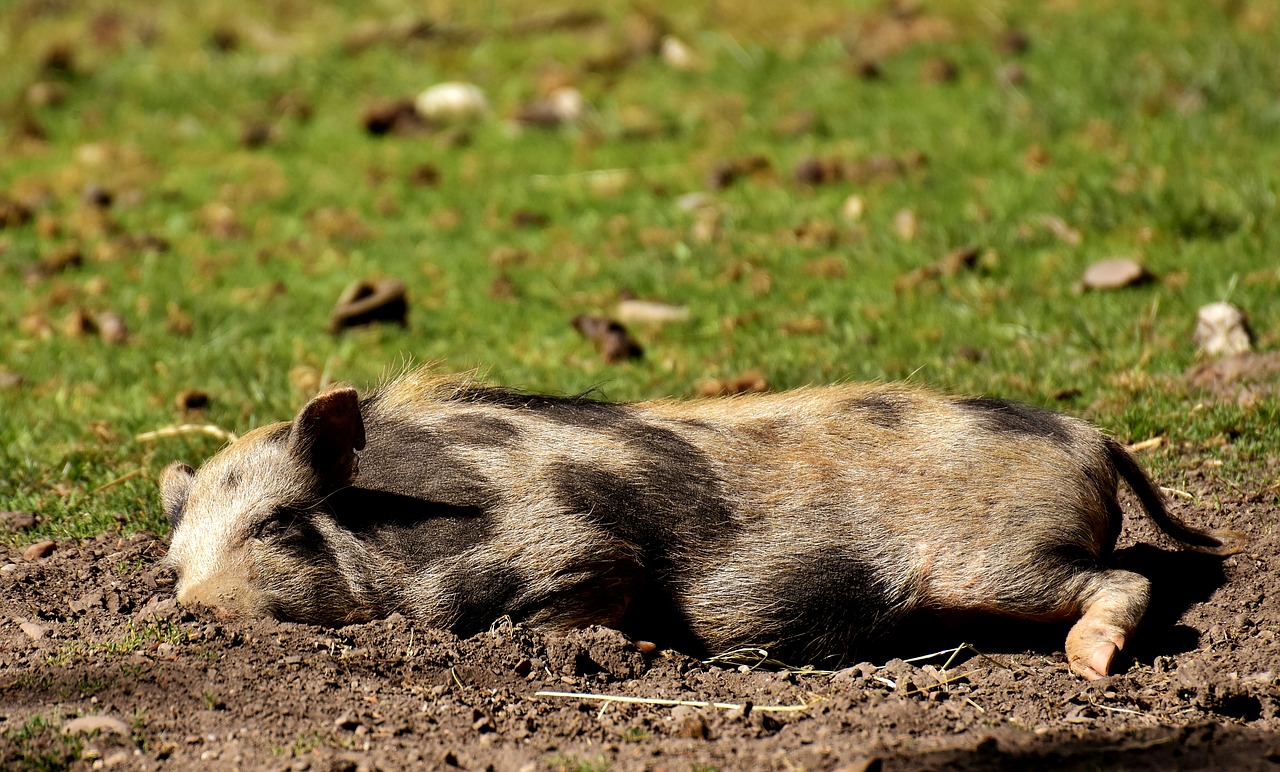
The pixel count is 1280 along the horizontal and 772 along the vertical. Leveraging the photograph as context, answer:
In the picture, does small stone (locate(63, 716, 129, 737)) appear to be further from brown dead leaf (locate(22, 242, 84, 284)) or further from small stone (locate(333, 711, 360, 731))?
brown dead leaf (locate(22, 242, 84, 284))

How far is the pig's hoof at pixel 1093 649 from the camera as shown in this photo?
377 centimetres

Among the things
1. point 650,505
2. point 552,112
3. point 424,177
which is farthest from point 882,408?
point 552,112

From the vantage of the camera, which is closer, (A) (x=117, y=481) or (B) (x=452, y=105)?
(A) (x=117, y=481)

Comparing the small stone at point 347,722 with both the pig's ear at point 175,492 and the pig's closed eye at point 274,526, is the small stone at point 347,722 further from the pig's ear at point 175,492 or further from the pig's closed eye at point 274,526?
the pig's ear at point 175,492

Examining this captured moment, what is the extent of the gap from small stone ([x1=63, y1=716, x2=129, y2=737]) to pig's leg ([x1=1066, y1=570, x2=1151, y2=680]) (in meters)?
2.40

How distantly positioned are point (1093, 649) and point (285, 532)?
7.19 ft

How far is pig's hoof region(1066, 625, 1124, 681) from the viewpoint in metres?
3.77

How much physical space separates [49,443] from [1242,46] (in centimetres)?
719

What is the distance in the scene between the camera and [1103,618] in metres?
3.91

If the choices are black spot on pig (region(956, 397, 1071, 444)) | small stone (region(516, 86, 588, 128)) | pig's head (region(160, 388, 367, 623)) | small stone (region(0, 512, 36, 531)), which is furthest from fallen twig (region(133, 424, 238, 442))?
small stone (region(516, 86, 588, 128))

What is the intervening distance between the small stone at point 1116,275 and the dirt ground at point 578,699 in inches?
92.1

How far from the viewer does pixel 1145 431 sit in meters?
5.10

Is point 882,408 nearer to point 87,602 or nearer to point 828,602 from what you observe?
point 828,602

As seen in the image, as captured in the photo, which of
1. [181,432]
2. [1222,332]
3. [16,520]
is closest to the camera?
[16,520]
